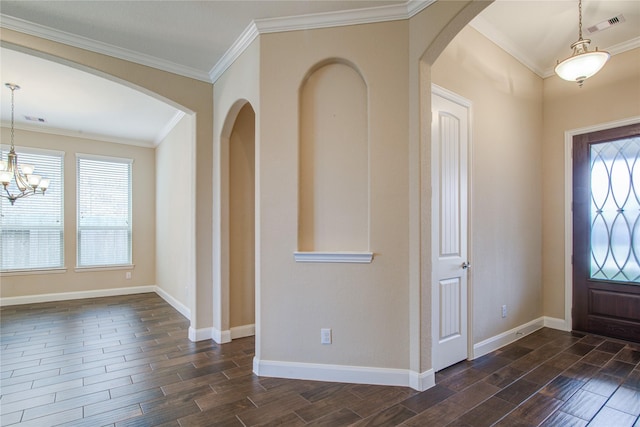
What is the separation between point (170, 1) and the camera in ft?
7.98

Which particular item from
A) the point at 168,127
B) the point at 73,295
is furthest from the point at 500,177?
the point at 73,295

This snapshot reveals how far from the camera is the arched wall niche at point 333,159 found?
2.59m

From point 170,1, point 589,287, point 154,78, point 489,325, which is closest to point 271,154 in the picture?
point 170,1

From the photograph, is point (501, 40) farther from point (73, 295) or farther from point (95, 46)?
point (73, 295)

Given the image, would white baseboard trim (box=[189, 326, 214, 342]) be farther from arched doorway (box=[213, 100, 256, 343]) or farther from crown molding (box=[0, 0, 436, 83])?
crown molding (box=[0, 0, 436, 83])

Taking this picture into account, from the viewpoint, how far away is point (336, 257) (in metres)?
2.54

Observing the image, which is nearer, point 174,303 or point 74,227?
point 174,303

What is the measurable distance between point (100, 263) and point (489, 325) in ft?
20.8

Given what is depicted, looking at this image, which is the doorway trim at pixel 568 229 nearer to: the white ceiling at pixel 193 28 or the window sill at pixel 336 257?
the white ceiling at pixel 193 28

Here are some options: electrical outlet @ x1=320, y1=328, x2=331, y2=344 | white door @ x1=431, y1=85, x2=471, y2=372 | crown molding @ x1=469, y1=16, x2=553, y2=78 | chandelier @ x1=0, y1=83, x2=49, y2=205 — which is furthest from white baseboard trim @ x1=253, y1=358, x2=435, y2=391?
chandelier @ x1=0, y1=83, x2=49, y2=205

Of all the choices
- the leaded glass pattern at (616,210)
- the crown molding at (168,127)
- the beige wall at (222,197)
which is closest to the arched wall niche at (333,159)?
the beige wall at (222,197)

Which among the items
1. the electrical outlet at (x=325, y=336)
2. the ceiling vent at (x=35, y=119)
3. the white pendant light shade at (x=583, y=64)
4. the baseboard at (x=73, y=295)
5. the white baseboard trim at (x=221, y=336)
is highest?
the ceiling vent at (x=35, y=119)

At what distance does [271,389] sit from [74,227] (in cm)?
524

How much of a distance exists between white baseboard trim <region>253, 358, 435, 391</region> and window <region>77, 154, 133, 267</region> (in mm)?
4711
